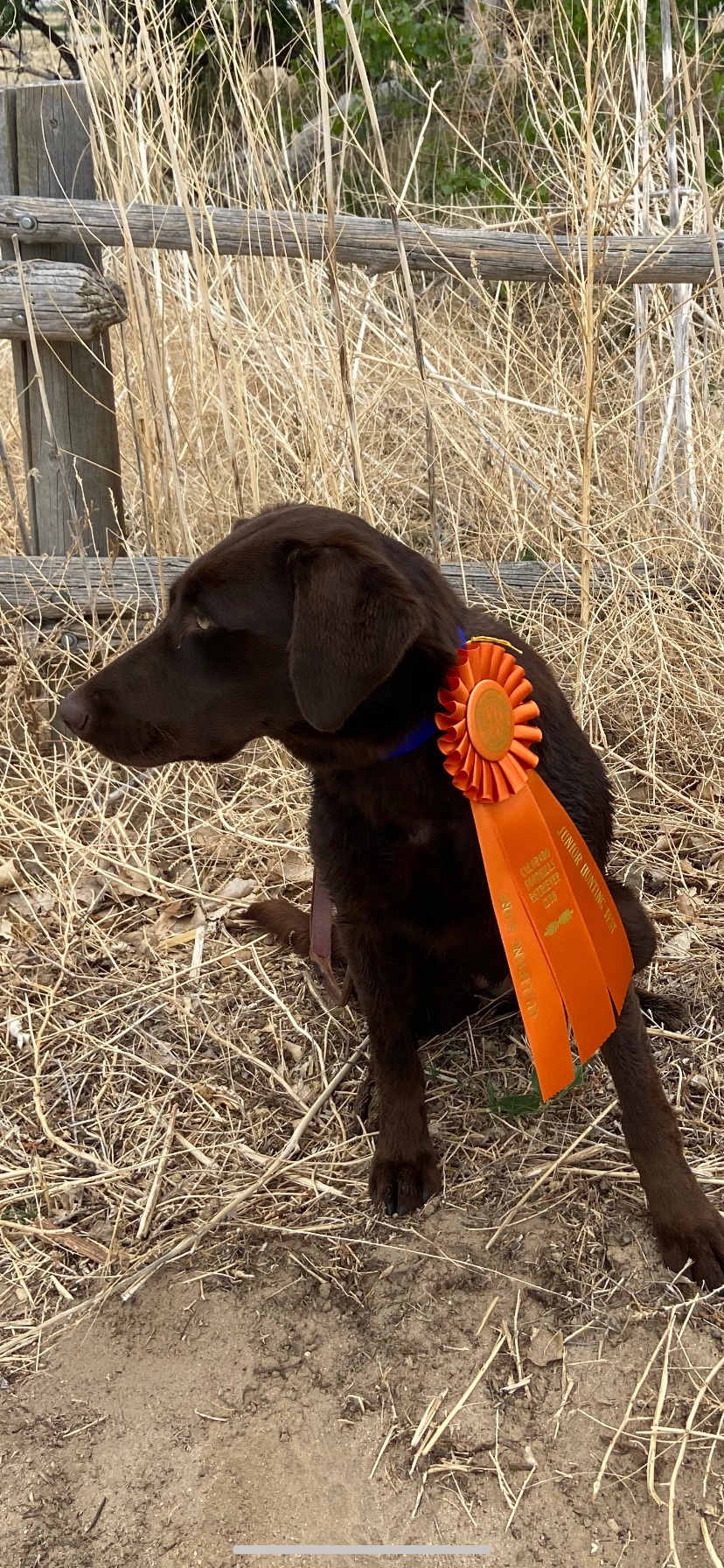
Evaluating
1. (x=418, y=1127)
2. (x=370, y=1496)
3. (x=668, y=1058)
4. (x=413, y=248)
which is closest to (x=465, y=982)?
(x=418, y=1127)

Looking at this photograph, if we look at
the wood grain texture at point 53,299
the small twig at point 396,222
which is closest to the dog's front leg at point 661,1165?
the small twig at point 396,222

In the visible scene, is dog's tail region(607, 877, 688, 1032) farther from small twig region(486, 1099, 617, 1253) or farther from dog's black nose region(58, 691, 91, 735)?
dog's black nose region(58, 691, 91, 735)

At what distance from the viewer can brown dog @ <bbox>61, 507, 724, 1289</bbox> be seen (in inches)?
71.1

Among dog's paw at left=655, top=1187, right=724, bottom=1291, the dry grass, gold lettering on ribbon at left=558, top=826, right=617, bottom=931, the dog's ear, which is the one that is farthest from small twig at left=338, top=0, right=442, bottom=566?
dog's paw at left=655, top=1187, right=724, bottom=1291

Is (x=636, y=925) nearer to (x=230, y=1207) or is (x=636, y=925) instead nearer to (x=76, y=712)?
(x=230, y=1207)

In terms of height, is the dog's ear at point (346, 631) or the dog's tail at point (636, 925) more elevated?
the dog's ear at point (346, 631)

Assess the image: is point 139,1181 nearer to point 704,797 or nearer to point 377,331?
point 704,797

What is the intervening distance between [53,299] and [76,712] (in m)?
1.91

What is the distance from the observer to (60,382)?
3.63 metres

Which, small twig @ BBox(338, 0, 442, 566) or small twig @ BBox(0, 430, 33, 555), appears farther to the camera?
small twig @ BBox(0, 430, 33, 555)

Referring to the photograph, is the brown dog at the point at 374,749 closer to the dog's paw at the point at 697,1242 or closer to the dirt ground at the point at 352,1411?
the dog's paw at the point at 697,1242

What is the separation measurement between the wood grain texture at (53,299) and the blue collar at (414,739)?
7.02 ft

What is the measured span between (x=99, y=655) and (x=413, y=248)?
1.51 metres

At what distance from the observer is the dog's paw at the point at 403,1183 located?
2098 mm
